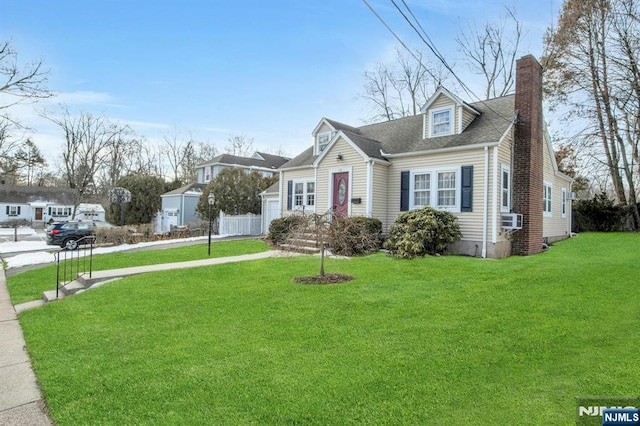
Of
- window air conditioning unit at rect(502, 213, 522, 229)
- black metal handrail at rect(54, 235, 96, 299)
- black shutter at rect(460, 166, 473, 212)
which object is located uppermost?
black shutter at rect(460, 166, 473, 212)

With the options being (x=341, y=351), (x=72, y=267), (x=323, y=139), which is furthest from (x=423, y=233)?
(x=72, y=267)

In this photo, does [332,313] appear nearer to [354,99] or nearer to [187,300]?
[187,300]

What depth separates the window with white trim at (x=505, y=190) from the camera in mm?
12297

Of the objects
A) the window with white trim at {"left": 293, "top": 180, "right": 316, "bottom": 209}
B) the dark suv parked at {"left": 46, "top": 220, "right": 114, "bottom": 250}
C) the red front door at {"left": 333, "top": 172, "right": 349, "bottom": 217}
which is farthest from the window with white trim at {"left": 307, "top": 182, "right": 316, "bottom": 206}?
the dark suv parked at {"left": 46, "top": 220, "right": 114, "bottom": 250}

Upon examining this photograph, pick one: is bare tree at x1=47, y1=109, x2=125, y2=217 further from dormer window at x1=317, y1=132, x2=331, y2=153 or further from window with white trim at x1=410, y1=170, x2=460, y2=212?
window with white trim at x1=410, y1=170, x2=460, y2=212

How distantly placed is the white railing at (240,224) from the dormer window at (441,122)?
483 inches

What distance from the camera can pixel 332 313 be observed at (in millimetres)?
5547

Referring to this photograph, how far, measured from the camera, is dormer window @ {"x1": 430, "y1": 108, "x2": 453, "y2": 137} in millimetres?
13828

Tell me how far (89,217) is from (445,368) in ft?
167

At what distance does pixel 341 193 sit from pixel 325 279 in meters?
7.65

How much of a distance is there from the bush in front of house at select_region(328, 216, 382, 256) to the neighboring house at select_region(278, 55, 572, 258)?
2.78ft

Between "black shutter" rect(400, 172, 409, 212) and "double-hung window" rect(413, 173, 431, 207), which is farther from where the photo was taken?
"black shutter" rect(400, 172, 409, 212)

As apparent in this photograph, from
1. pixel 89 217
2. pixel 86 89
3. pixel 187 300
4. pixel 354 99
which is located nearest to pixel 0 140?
pixel 86 89

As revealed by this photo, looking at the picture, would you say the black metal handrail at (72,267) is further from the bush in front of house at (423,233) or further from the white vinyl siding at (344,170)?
the white vinyl siding at (344,170)
